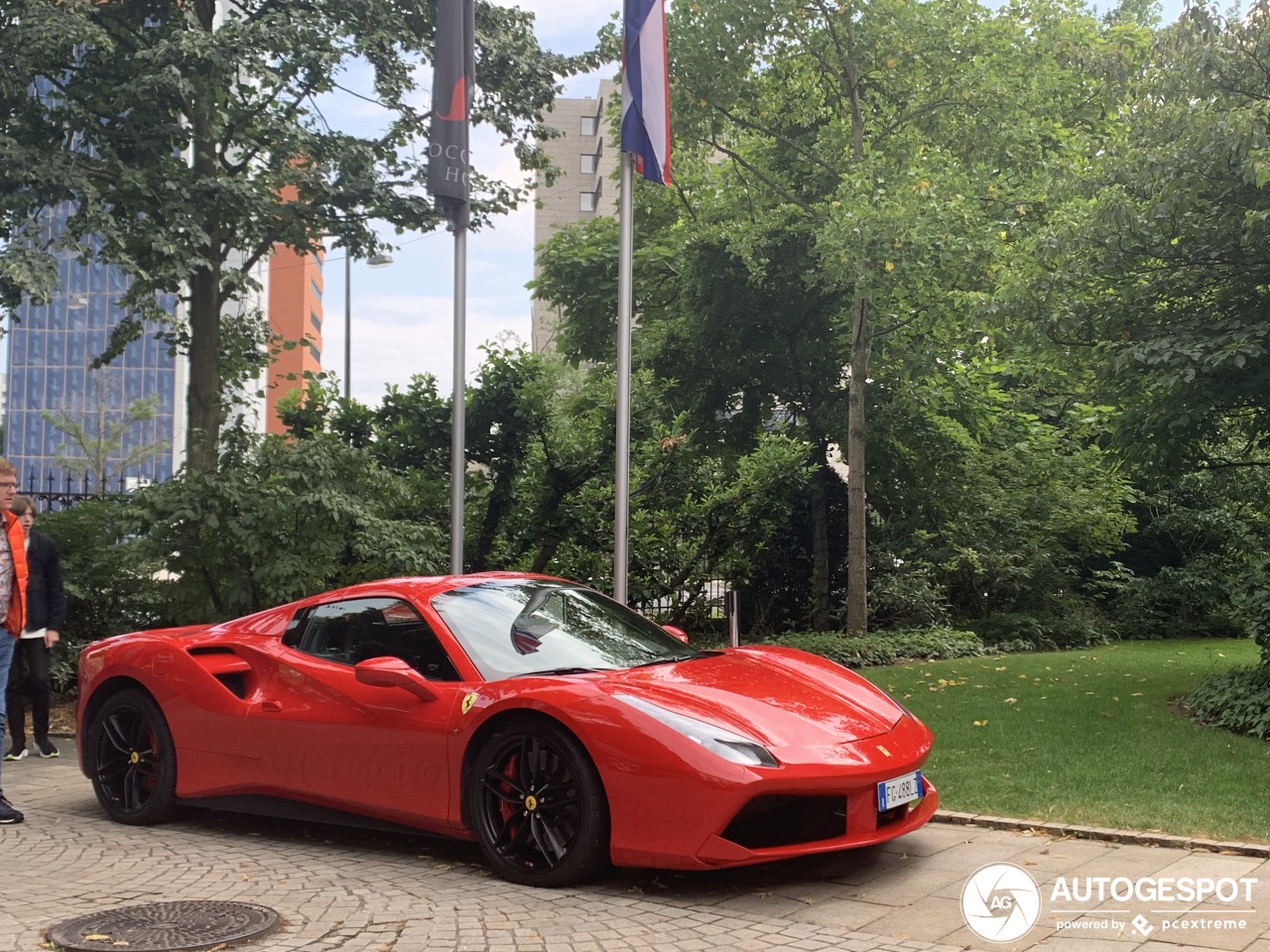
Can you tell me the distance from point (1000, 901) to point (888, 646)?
35.9ft

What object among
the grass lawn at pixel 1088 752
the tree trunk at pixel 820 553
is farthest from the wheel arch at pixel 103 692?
the tree trunk at pixel 820 553

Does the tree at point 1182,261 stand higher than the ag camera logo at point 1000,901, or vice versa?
→ the tree at point 1182,261

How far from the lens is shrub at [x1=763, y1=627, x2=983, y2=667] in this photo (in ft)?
50.3

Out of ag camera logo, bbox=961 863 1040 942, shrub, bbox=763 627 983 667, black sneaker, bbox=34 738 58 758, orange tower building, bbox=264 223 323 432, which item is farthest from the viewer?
orange tower building, bbox=264 223 323 432

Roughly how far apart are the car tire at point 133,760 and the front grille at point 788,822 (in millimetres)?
3405

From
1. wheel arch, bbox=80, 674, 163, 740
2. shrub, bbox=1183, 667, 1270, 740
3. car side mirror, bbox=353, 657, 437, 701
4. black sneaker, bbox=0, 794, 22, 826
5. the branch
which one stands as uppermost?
the branch

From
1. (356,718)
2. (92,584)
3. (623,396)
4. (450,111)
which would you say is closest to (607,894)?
(356,718)

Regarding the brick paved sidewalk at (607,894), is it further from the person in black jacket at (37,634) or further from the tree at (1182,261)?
the tree at (1182,261)

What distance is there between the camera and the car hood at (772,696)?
5.27 meters

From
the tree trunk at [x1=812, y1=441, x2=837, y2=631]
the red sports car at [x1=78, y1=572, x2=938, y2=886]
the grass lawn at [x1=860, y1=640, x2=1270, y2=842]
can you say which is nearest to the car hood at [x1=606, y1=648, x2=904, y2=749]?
the red sports car at [x1=78, y1=572, x2=938, y2=886]

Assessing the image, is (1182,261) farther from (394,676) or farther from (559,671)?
(394,676)

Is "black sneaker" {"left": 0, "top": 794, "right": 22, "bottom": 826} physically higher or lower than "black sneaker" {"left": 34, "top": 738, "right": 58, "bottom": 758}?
higher

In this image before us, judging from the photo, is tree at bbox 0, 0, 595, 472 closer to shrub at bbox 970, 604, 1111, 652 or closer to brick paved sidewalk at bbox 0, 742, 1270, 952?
brick paved sidewalk at bbox 0, 742, 1270, 952

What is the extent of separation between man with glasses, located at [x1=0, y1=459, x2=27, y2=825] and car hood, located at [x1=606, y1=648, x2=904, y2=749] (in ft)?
12.0
